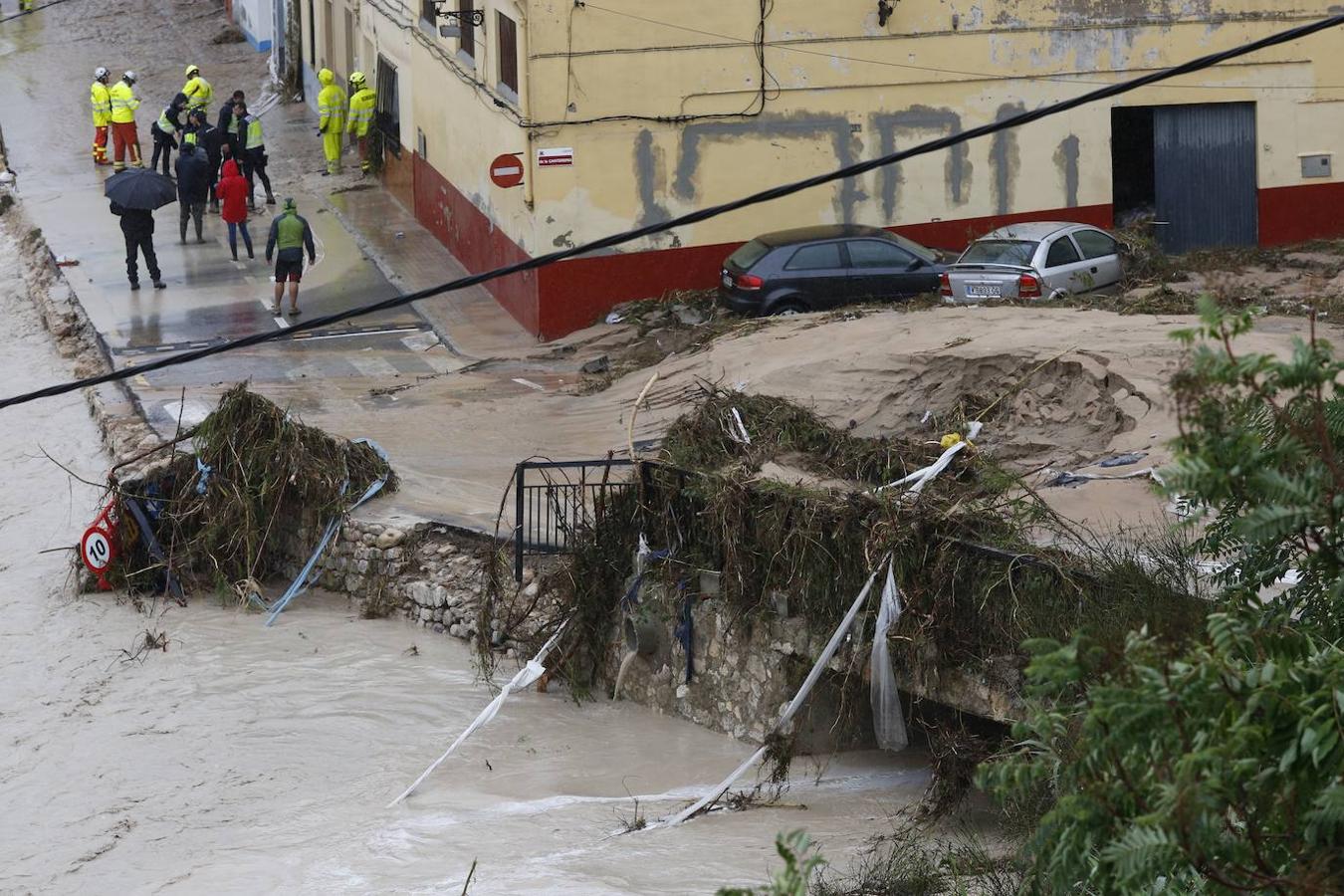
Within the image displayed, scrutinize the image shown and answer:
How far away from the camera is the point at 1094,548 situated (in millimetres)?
10703

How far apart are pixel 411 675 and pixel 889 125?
1103cm

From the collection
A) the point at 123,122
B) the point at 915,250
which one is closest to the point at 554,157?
the point at 915,250

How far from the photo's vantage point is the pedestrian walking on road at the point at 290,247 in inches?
848

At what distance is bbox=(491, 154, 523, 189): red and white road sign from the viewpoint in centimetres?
2033

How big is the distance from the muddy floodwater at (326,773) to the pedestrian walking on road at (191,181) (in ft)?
31.8

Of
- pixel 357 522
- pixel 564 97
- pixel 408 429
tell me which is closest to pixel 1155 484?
pixel 357 522

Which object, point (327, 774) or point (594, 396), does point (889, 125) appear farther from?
point (327, 774)

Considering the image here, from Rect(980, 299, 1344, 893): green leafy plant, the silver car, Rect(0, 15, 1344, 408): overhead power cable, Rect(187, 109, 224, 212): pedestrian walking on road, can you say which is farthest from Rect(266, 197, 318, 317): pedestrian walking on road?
Rect(980, 299, 1344, 893): green leafy plant

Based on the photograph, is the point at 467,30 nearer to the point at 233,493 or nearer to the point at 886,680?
the point at 233,493

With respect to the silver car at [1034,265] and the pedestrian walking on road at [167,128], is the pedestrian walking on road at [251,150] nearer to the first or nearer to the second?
the pedestrian walking on road at [167,128]

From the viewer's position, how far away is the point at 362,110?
27.9 meters

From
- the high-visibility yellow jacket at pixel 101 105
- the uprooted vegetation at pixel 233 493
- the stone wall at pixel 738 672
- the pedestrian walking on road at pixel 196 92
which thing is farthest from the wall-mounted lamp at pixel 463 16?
the stone wall at pixel 738 672

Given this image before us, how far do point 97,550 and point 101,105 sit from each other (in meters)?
15.3

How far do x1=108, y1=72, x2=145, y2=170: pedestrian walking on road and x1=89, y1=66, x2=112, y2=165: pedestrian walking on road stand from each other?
0.38 feet
